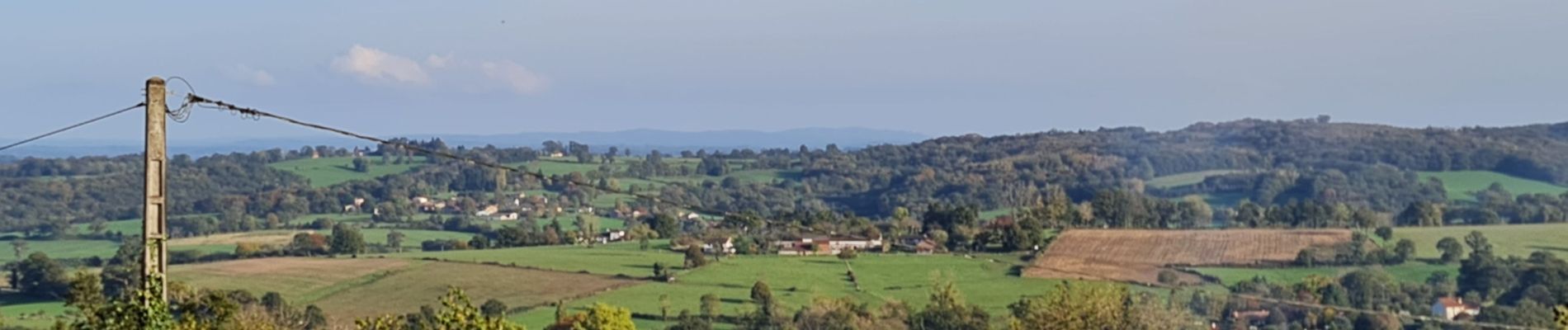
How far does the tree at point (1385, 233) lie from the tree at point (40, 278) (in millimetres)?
27194

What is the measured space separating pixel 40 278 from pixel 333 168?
42311 mm

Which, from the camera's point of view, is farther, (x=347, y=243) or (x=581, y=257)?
(x=347, y=243)

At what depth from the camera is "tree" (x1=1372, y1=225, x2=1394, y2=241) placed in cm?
3888

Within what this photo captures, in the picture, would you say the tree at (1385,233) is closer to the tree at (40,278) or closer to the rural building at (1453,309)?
the rural building at (1453,309)

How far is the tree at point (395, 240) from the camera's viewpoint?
48.7 metres

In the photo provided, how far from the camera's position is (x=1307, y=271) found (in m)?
35.2

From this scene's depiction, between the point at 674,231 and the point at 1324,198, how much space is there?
1762 centimetres

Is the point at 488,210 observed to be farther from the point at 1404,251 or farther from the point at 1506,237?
the point at 1506,237

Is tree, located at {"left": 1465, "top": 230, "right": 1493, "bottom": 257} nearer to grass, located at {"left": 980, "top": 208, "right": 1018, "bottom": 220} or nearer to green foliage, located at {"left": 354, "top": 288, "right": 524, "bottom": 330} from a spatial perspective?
grass, located at {"left": 980, "top": 208, "right": 1018, "bottom": 220}

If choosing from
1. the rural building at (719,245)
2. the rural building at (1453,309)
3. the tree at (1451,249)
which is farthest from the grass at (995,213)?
the rural building at (1453,309)

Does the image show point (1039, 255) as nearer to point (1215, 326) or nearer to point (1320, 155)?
point (1215, 326)

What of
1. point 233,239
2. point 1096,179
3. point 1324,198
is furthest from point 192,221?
point 1324,198

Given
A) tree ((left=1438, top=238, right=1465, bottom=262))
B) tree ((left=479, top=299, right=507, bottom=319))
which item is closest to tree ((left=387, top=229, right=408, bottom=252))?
tree ((left=479, top=299, right=507, bottom=319))

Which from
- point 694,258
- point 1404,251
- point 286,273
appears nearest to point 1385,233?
point 1404,251
